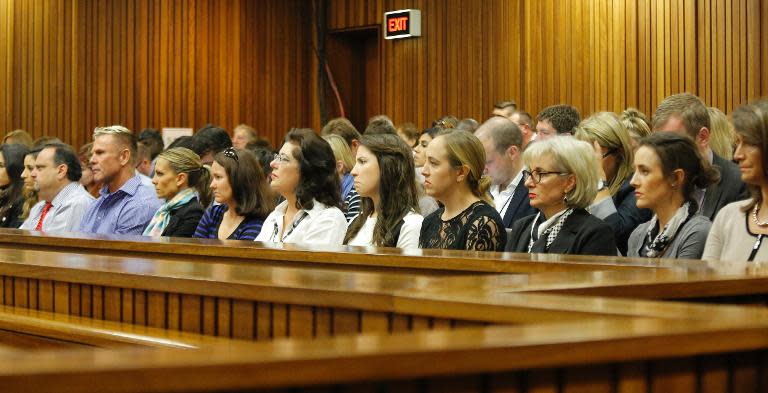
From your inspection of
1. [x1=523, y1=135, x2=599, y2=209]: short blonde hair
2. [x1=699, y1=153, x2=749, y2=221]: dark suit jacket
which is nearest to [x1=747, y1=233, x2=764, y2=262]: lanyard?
[x1=523, y1=135, x2=599, y2=209]: short blonde hair

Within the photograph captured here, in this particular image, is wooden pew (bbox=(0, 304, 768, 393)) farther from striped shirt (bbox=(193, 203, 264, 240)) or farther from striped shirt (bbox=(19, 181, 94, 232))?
striped shirt (bbox=(19, 181, 94, 232))

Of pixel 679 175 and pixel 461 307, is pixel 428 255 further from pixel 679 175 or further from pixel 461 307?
pixel 679 175

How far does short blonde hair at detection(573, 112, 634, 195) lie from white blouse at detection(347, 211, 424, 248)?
0.80 meters

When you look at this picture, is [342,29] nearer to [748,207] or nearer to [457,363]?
[748,207]

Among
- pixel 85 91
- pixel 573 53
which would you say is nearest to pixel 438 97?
pixel 573 53

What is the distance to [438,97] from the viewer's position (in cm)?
893

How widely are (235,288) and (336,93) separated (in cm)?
829

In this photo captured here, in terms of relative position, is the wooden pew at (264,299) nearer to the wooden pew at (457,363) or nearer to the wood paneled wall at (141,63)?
the wooden pew at (457,363)

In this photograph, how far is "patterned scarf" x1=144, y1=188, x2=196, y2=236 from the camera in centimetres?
501

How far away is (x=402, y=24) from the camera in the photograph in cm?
906

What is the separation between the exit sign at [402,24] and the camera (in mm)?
8977

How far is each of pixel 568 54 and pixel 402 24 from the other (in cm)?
177

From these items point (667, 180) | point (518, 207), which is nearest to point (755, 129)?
point (667, 180)

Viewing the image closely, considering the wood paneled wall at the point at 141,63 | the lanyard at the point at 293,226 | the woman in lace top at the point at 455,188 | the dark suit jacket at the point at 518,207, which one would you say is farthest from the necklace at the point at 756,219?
the wood paneled wall at the point at 141,63
